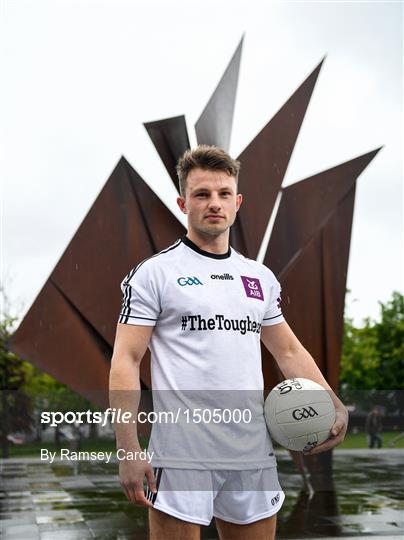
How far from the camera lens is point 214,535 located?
6906mm

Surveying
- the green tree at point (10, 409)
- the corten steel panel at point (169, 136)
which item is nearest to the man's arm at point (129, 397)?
the corten steel panel at point (169, 136)

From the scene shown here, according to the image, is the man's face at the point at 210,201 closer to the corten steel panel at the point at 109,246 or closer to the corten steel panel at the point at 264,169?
the corten steel panel at the point at 109,246

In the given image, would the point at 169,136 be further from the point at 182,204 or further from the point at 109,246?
the point at 182,204

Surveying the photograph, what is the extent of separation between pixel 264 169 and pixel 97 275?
2442mm

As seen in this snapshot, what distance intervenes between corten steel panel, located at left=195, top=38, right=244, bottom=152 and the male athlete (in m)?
6.27

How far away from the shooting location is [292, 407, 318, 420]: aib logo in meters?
2.54

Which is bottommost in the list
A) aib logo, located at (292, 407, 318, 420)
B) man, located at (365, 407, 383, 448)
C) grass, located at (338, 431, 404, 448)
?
grass, located at (338, 431, 404, 448)

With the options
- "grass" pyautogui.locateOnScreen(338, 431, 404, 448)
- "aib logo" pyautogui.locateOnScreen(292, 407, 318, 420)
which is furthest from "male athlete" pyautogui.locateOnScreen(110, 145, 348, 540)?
"grass" pyautogui.locateOnScreen(338, 431, 404, 448)

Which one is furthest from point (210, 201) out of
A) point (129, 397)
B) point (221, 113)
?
point (221, 113)

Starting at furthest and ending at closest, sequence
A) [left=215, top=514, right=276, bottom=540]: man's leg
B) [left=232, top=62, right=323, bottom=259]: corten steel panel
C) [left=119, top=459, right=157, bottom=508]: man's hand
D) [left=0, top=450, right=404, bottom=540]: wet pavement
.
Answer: [left=232, top=62, right=323, bottom=259]: corten steel panel
[left=0, top=450, right=404, bottom=540]: wet pavement
[left=215, top=514, right=276, bottom=540]: man's leg
[left=119, top=459, right=157, bottom=508]: man's hand

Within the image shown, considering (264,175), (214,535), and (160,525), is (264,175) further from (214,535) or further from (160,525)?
(160,525)

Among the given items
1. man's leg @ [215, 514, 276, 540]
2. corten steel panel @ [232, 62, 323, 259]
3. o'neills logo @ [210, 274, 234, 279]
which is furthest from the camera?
corten steel panel @ [232, 62, 323, 259]

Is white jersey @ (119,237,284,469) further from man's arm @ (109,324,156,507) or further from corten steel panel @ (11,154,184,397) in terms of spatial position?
corten steel panel @ (11,154,184,397)

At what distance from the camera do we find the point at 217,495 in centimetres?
254
